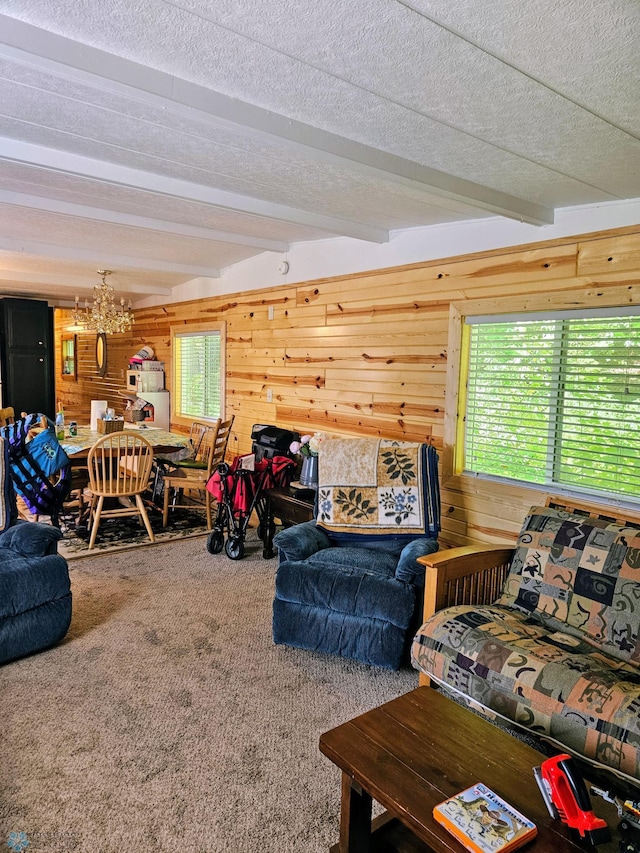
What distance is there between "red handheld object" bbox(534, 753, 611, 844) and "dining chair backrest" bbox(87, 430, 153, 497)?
3599 millimetres

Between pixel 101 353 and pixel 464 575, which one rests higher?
pixel 101 353

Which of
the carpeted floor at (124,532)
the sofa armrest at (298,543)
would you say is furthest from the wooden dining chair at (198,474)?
the sofa armrest at (298,543)

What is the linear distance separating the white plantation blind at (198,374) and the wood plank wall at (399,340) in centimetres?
44

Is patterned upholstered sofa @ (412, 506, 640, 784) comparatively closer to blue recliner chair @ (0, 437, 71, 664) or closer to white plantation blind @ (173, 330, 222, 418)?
blue recliner chair @ (0, 437, 71, 664)

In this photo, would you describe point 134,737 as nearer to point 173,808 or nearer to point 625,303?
point 173,808

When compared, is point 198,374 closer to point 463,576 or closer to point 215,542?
point 215,542

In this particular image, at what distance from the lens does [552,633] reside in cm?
239

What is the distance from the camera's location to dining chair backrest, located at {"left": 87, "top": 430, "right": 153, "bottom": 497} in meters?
4.41

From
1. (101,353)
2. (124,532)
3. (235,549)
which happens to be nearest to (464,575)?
(235,549)

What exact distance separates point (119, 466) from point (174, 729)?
2538 millimetres

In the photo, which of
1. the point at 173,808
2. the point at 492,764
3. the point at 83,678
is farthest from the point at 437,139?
the point at 83,678

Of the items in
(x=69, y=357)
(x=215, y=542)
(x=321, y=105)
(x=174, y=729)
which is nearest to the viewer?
(x=321, y=105)

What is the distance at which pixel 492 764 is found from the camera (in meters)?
1.63

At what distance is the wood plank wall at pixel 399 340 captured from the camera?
3213 millimetres
